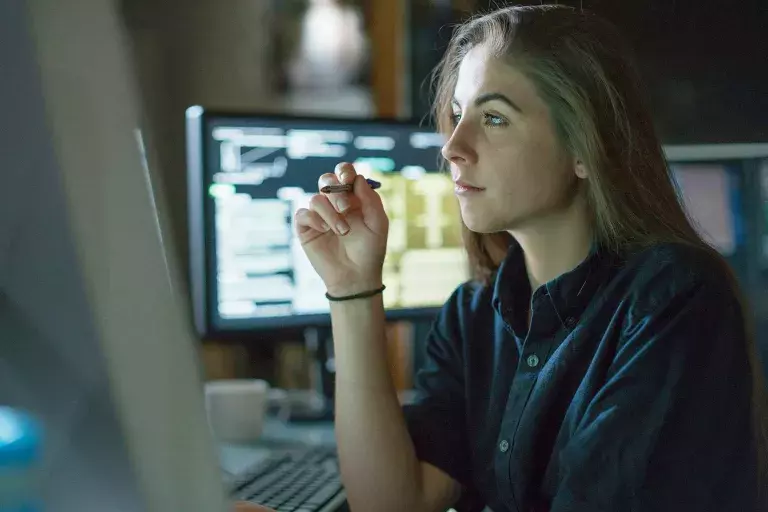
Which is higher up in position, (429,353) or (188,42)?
(188,42)

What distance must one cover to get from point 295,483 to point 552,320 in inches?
14.7

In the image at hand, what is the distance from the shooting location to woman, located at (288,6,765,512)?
76 cm

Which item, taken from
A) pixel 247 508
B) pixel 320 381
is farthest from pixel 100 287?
pixel 320 381

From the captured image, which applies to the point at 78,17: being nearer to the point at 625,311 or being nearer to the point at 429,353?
the point at 625,311

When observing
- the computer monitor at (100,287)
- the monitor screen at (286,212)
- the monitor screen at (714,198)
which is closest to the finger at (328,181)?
the monitor screen at (286,212)

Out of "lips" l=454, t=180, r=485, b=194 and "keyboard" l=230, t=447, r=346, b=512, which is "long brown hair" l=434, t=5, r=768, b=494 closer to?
"lips" l=454, t=180, r=485, b=194

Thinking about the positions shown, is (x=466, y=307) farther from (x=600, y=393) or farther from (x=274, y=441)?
(x=274, y=441)

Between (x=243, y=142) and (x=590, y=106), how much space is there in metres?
0.63

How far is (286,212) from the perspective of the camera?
4.39 feet

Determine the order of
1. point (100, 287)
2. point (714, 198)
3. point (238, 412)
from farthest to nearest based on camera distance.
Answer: point (238, 412), point (714, 198), point (100, 287)

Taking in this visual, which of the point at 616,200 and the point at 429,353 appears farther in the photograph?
the point at 429,353

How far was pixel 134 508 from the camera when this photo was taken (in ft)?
1.05

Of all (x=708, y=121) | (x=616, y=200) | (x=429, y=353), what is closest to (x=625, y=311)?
(x=616, y=200)

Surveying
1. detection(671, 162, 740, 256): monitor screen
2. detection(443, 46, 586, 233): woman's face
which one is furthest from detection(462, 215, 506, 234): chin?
detection(671, 162, 740, 256): monitor screen
